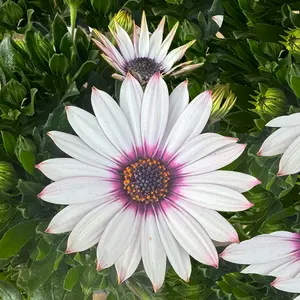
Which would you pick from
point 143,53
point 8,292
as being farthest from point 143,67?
point 8,292

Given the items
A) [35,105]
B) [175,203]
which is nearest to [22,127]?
[35,105]

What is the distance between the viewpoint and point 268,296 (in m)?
0.38

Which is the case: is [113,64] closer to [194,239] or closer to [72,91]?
[72,91]

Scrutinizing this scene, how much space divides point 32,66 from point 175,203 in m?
0.16

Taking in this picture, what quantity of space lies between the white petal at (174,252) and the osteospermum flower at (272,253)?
1.2 inches

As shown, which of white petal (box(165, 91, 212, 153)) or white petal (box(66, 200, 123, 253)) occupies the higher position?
white petal (box(165, 91, 212, 153))

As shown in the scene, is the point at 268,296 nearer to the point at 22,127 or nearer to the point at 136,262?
the point at 136,262

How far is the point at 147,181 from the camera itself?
13.4 inches

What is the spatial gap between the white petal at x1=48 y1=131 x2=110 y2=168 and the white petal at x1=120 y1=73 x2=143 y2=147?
28 mm

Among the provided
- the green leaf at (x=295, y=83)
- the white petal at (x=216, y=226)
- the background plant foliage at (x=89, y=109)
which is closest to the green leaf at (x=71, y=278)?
the background plant foliage at (x=89, y=109)

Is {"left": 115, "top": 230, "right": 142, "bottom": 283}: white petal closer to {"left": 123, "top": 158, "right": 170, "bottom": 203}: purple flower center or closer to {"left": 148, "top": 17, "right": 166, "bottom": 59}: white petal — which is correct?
{"left": 123, "top": 158, "right": 170, "bottom": 203}: purple flower center

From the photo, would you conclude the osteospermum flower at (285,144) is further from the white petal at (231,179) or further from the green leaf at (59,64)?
the green leaf at (59,64)

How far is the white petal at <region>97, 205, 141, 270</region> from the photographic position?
33cm

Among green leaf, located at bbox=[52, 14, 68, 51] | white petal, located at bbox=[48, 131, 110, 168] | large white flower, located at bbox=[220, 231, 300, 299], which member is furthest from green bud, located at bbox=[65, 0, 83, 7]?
large white flower, located at bbox=[220, 231, 300, 299]
